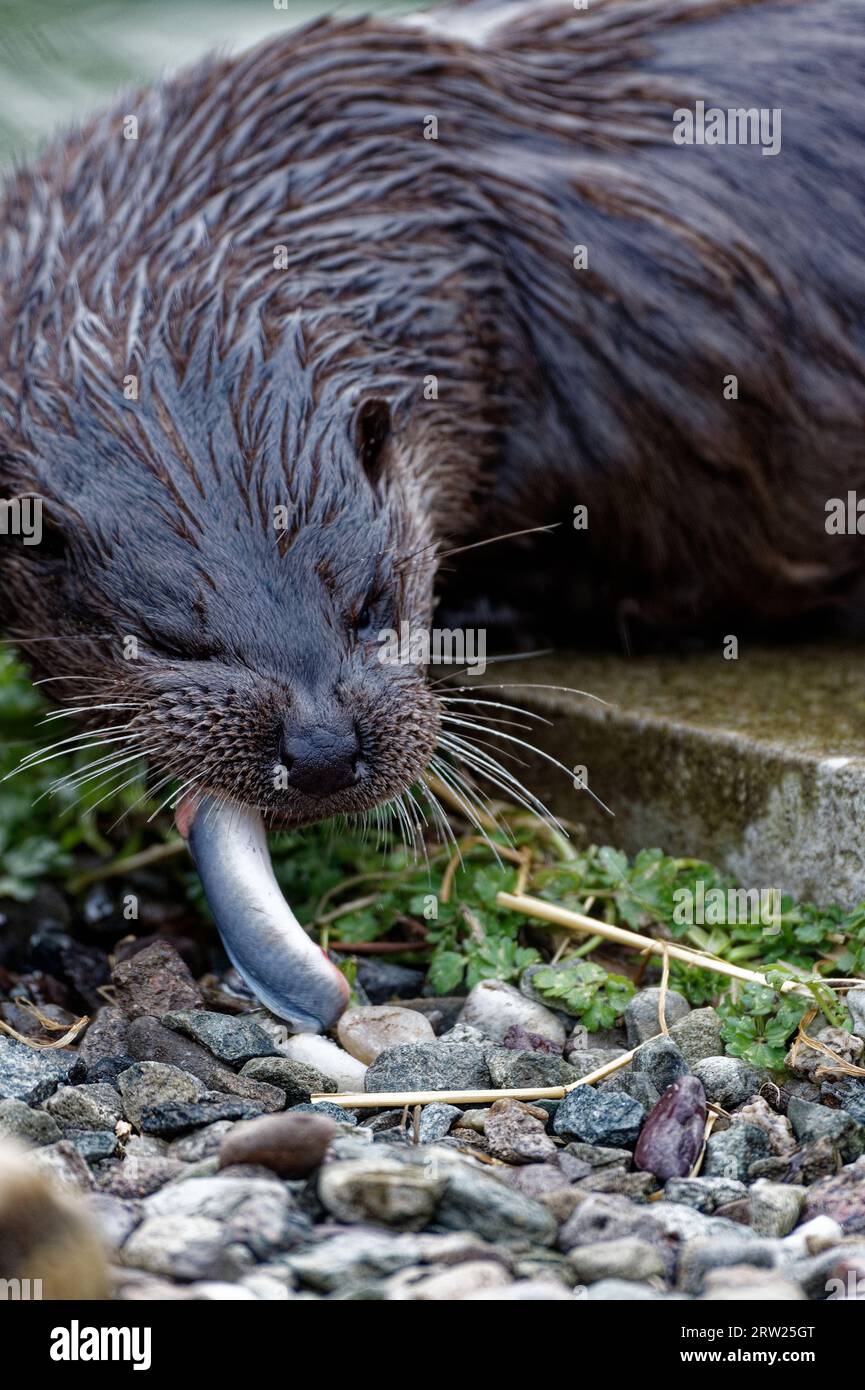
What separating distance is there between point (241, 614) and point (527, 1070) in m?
0.81

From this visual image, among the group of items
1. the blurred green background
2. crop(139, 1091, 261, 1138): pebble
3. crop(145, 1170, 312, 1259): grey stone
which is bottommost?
crop(145, 1170, 312, 1259): grey stone

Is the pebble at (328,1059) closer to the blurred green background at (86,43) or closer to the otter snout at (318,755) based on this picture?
the otter snout at (318,755)

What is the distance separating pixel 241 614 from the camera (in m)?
2.56

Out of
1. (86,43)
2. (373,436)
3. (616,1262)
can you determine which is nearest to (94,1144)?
(616,1262)

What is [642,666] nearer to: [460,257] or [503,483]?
[503,483]

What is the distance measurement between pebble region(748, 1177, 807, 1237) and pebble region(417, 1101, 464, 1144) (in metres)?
0.45

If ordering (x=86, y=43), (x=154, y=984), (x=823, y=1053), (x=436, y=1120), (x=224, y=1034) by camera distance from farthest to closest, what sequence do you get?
(x=86, y=43) < (x=154, y=984) < (x=224, y=1034) < (x=823, y=1053) < (x=436, y=1120)

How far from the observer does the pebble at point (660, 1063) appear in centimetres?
236

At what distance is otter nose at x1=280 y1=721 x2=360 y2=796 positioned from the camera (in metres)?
2.45

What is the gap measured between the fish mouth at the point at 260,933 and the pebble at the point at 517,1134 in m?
0.42

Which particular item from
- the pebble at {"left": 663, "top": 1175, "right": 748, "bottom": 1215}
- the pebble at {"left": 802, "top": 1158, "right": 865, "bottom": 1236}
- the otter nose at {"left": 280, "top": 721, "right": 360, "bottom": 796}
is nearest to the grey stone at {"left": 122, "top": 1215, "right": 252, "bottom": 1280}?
the pebble at {"left": 663, "top": 1175, "right": 748, "bottom": 1215}

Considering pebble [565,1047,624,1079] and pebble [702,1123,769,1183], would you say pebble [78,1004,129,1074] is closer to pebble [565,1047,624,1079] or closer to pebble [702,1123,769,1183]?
pebble [565,1047,624,1079]

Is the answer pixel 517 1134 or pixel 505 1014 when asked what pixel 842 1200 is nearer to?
pixel 517 1134

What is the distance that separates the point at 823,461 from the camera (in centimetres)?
340
